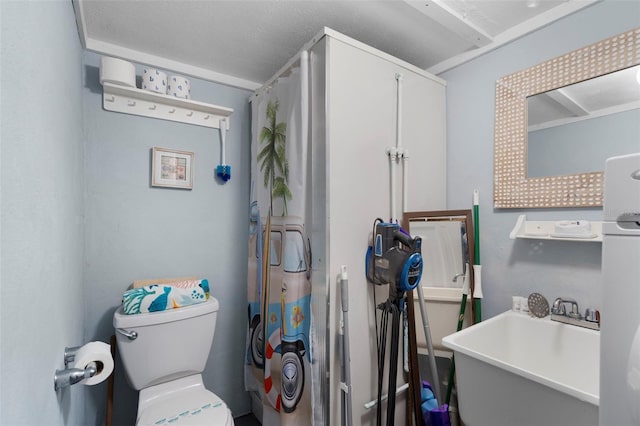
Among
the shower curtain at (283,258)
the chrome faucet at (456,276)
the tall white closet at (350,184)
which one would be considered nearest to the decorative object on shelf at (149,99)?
the shower curtain at (283,258)

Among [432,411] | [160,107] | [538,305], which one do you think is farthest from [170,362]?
[538,305]

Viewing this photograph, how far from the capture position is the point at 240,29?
1.62 meters

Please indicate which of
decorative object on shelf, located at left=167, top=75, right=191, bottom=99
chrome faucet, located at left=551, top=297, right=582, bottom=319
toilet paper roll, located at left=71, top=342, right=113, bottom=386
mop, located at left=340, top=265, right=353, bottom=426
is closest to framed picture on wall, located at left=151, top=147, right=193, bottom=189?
decorative object on shelf, located at left=167, top=75, right=191, bottom=99

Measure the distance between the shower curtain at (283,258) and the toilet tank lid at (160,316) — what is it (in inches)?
13.8

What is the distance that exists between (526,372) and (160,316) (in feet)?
5.20

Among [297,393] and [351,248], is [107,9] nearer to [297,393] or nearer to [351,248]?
[351,248]

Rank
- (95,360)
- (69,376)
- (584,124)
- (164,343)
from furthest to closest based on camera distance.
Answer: (164,343)
(584,124)
(95,360)
(69,376)

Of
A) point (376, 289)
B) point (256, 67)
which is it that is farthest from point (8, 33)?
point (256, 67)

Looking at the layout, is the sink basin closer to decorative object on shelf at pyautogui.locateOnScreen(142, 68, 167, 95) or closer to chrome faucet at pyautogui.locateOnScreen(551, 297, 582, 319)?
chrome faucet at pyautogui.locateOnScreen(551, 297, 582, 319)

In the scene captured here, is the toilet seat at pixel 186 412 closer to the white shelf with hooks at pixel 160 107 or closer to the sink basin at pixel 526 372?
the sink basin at pixel 526 372

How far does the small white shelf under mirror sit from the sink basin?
37 cm

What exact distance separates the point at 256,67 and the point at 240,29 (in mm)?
399

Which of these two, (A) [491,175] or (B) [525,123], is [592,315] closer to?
(A) [491,175]

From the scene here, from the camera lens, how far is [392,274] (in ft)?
4.45
